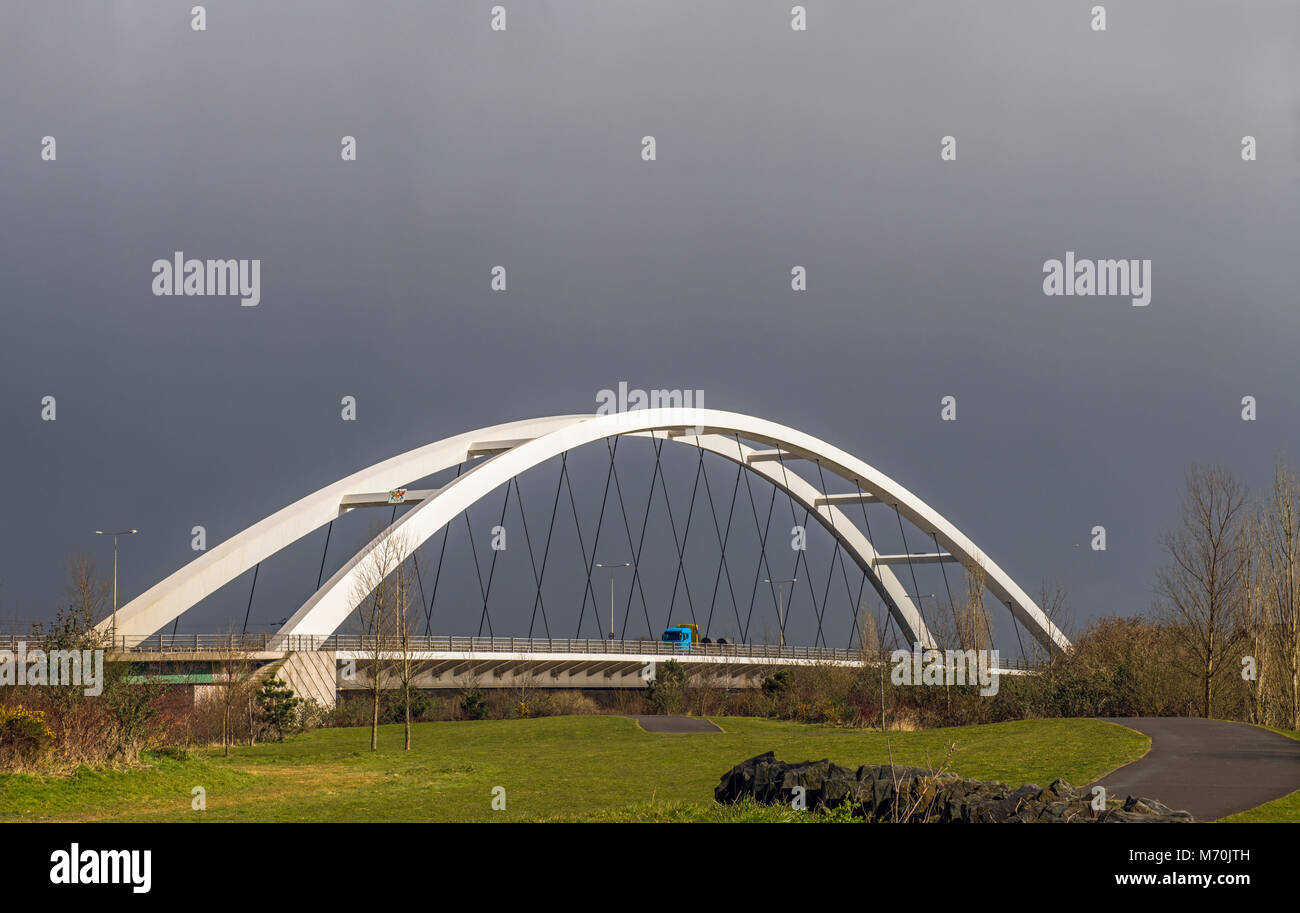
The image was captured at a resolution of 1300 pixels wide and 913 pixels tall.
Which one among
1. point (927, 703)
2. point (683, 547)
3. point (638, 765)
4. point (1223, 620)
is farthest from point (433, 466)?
point (1223, 620)

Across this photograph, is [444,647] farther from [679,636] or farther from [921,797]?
[921,797]

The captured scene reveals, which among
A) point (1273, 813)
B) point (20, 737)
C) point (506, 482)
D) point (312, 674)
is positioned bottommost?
point (312, 674)

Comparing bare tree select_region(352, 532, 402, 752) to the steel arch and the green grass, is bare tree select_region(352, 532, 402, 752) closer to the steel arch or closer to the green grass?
the steel arch

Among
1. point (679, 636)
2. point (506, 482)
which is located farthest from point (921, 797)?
point (679, 636)

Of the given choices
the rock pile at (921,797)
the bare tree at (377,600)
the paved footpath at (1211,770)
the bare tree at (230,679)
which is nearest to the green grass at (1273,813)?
the paved footpath at (1211,770)

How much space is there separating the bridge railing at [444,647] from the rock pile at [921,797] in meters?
17.1

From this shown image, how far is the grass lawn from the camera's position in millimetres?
16703

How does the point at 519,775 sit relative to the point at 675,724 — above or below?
above

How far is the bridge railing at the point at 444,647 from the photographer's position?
3653cm

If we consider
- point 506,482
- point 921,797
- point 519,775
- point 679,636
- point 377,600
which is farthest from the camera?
point 679,636

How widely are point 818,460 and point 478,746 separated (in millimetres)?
28288

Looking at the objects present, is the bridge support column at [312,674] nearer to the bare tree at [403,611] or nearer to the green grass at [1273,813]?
the bare tree at [403,611]

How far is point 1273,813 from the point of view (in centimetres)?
1369

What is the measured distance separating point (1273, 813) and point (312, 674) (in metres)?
33.9
